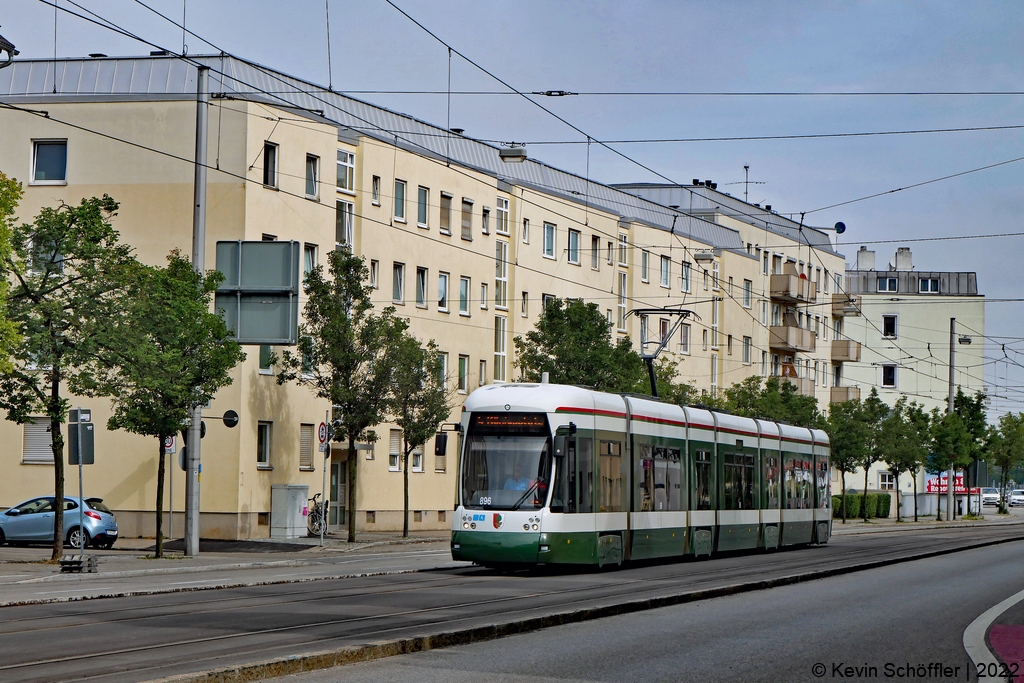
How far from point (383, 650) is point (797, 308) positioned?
257 ft

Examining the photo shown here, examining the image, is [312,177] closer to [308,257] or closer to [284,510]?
[308,257]

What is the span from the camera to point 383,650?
11844 millimetres

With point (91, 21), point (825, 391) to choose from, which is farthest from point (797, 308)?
point (91, 21)

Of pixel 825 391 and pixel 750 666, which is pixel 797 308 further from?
pixel 750 666

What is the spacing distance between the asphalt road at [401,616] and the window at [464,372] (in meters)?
27.3

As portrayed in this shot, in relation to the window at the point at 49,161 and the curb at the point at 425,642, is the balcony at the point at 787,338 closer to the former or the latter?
the window at the point at 49,161

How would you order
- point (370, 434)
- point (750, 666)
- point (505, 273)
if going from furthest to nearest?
point (505, 273) → point (370, 434) → point (750, 666)

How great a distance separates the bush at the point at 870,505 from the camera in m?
79.1

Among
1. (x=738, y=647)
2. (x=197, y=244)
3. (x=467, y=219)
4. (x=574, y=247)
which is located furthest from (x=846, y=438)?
(x=738, y=647)

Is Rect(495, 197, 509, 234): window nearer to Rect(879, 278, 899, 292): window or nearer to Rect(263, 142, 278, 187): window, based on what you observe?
Rect(263, 142, 278, 187): window

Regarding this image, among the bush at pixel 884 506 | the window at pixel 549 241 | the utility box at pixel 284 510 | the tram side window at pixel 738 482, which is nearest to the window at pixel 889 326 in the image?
the bush at pixel 884 506

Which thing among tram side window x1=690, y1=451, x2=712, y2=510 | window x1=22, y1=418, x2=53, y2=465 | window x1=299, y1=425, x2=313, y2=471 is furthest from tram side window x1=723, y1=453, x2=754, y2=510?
window x1=22, y1=418, x2=53, y2=465

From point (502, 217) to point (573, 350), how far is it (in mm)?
9206

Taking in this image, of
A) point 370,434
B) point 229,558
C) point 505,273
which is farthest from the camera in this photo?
point 505,273
